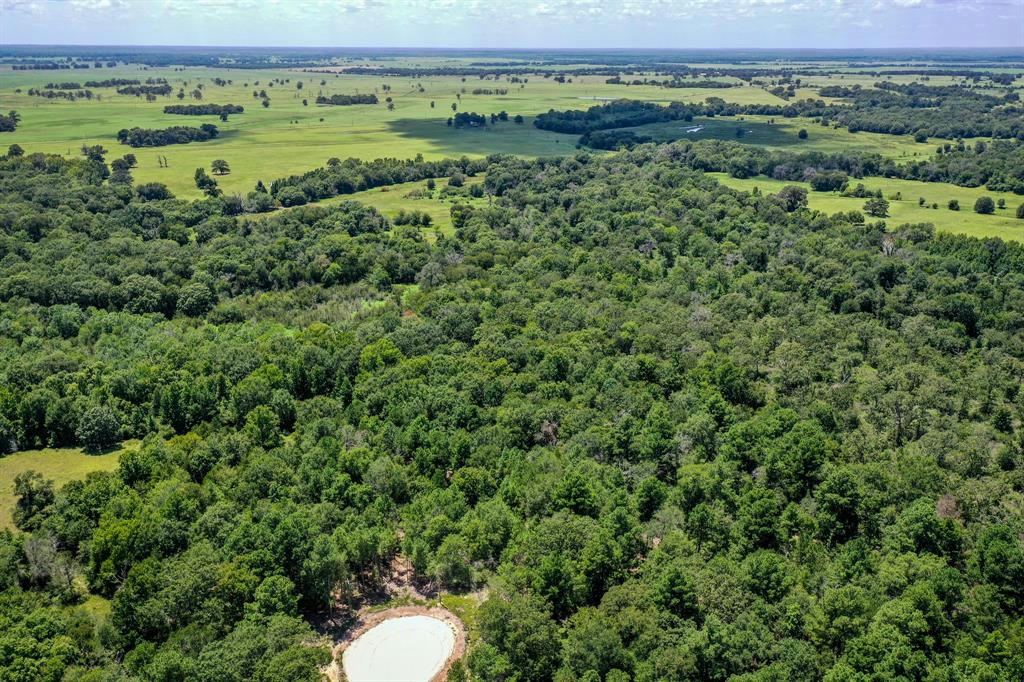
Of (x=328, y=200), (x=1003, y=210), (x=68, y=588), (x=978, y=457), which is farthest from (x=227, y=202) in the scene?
(x=1003, y=210)

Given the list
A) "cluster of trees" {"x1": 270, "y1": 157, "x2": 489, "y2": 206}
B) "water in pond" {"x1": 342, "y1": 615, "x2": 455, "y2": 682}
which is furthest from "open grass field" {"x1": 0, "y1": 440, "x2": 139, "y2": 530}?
"cluster of trees" {"x1": 270, "y1": 157, "x2": 489, "y2": 206}

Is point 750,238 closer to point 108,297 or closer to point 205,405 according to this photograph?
point 205,405

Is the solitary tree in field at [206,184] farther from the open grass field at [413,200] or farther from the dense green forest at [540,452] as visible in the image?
the dense green forest at [540,452]

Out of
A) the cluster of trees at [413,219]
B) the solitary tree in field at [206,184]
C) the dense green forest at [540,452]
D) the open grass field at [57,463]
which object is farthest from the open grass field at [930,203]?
the open grass field at [57,463]

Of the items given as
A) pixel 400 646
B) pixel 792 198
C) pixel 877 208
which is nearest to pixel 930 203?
pixel 877 208

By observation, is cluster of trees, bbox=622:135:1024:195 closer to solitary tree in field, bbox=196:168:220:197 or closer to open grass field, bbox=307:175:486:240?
open grass field, bbox=307:175:486:240

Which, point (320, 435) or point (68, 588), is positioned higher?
point (320, 435)

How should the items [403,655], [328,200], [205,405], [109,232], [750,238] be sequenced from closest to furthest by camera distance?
[403,655] → [205,405] → [750,238] → [109,232] → [328,200]
